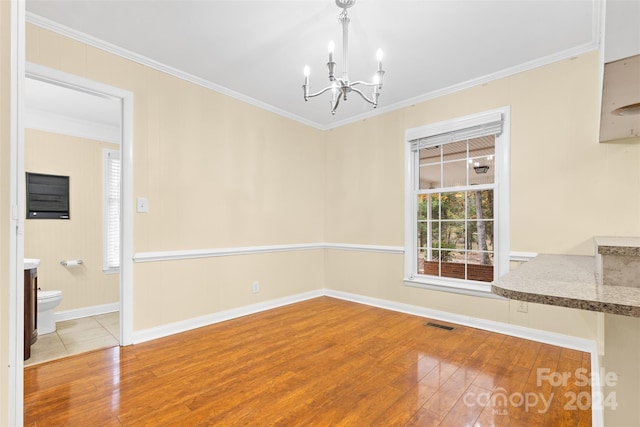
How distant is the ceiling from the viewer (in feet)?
7.02

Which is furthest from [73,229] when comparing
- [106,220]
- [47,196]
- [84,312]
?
[84,312]

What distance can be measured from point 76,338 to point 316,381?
8.25 feet

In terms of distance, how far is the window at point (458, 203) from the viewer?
305 centimetres

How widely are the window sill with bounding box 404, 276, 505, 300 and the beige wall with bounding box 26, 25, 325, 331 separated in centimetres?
152

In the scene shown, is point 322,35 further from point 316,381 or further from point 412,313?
point 412,313

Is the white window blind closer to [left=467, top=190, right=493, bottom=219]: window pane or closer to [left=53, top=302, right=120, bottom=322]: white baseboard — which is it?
[left=467, top=190, right=493, bottom=219]: window pane

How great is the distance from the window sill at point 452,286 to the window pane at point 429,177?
1.07 meters

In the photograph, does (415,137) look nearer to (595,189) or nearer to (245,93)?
(595,189)

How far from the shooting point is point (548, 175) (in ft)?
9.07

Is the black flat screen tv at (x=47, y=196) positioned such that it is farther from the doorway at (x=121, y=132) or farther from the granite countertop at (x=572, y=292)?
the granite countertop at (x=572, y=292)

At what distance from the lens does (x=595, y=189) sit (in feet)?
8.30

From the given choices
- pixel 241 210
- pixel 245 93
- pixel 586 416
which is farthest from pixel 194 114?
pixel 586 416

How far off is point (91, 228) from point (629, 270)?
4.94m

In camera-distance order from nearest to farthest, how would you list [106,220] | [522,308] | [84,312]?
[522,308] < [84,312] < [106,220]
